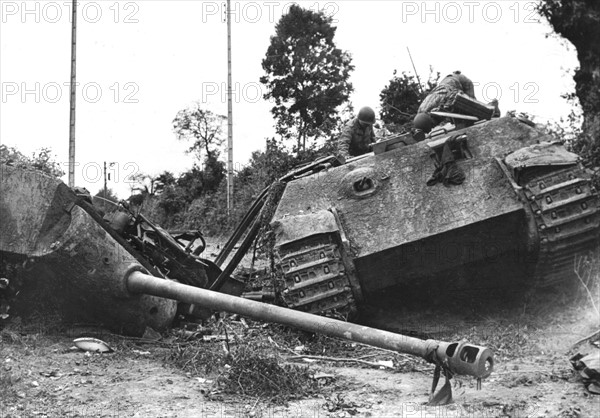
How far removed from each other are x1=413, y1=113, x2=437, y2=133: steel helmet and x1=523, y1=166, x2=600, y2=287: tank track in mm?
2006

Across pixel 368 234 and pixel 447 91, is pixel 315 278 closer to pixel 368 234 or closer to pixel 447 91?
pixel 368 234

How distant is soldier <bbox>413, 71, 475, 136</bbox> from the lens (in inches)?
342

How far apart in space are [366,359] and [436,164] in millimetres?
2048

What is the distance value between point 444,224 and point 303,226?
4.36 ft

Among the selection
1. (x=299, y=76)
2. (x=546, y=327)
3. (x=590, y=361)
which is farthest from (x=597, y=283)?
(x=299, y=76)

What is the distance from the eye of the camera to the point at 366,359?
6.75 meters

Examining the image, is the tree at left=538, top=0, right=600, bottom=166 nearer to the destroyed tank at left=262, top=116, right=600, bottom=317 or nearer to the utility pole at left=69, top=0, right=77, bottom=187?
the destroyed tank at left=262, top=116, right=600, bottom=317

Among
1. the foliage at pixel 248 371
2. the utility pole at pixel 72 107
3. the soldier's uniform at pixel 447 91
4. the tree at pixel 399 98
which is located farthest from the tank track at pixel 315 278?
the tree at pixel 399 98

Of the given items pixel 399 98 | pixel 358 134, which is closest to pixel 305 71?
pixel 399 98

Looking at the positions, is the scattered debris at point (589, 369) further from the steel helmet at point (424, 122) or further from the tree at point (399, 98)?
the tree at point (399, 98)

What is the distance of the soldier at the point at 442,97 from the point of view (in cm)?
869

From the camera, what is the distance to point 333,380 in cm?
581

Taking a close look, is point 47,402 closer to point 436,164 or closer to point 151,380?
point 151,380

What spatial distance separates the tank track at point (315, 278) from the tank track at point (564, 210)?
6.04ft
